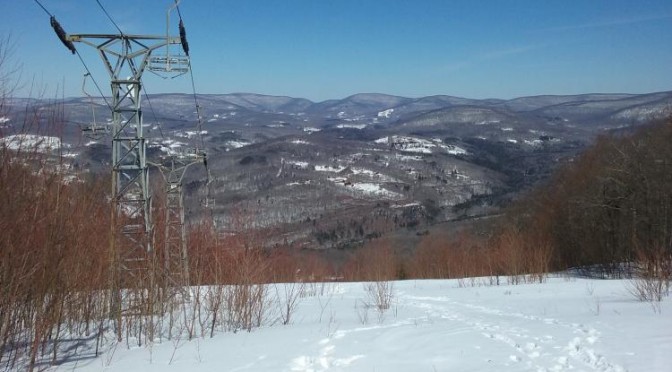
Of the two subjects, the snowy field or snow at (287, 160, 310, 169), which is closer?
the snowy field

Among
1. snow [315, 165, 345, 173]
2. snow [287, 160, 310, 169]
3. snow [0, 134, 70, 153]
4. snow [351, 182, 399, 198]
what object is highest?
snow [287, 160, 310, 169]

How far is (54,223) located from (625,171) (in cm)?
3154

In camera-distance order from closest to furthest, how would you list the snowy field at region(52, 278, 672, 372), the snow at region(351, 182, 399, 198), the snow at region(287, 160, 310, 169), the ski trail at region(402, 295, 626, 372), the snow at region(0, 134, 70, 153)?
the snow at region(0, 134, 70, 153) → the ski trail at region(402, 295, 626, 372) → the snowy field at region(52, 278, 672, 372) → the snow at region(351, 182, 399, 198) → the snow at region(287, 160, 310, 169)

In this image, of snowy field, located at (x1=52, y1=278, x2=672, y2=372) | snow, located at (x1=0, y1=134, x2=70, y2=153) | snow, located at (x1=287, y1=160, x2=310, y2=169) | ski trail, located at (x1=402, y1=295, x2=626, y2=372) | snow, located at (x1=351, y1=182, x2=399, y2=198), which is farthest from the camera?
snow, located at (x1=287, y1=160, x2=310, y2=169)

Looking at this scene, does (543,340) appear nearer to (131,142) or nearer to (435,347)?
(435,347)

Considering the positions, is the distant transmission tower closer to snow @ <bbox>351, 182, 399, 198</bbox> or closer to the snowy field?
the snowy field

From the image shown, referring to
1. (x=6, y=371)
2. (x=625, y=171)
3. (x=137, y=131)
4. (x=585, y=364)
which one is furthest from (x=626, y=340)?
(x=625, y=171)

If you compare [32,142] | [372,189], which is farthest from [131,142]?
[372,189]

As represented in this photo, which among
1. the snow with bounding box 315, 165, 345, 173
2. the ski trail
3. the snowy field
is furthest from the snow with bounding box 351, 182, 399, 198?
the snowy field

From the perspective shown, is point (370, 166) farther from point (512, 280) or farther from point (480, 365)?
point (480, 365)

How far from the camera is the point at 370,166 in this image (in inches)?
7092

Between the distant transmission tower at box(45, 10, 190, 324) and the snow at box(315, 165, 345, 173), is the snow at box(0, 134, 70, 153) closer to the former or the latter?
the distant transmission tower at box(45, 10, 190, 324)

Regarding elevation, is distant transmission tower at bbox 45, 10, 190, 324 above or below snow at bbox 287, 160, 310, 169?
below

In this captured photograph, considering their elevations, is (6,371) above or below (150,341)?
above
